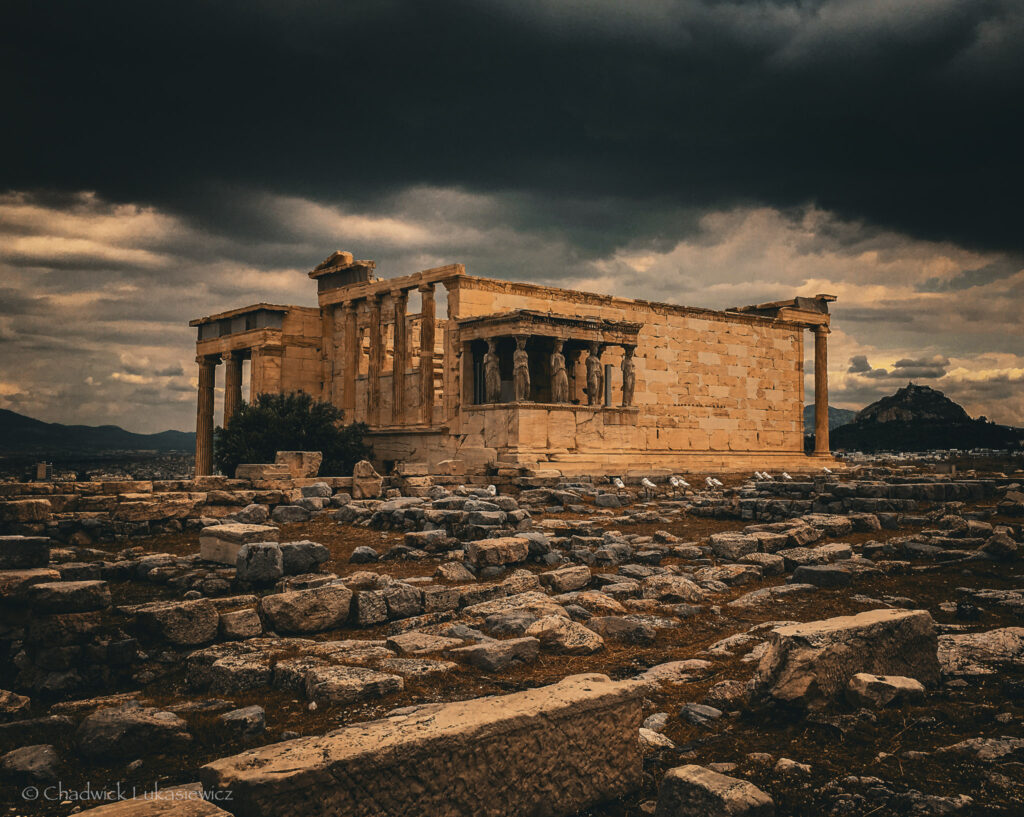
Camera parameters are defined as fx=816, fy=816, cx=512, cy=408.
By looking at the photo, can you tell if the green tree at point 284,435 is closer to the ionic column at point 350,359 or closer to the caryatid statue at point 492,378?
the ionic column at point 350,359

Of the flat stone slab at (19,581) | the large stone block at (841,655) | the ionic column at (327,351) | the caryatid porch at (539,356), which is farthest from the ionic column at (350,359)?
the large stone block at (841,655)

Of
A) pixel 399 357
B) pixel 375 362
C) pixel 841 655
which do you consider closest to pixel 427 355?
pixel 399 357

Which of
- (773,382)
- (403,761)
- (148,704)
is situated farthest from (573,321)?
(403,761)

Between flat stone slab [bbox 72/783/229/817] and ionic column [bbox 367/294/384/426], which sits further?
ionic column [bbox 367/294/384/426]

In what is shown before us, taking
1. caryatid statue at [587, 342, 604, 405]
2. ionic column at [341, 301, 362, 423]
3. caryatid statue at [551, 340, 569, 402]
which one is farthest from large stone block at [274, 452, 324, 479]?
ionic column at [341, 301, 362, 423]

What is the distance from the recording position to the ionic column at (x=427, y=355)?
28.0m

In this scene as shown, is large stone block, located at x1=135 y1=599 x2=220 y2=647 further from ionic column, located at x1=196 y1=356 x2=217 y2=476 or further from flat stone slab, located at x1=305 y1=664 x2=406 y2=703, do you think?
ionic column, located at x1=196 y1=356 x2=217 y2=476

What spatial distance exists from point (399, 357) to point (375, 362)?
114cm

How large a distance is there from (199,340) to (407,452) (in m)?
12.8

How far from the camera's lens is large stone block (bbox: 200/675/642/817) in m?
3.30

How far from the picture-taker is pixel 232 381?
3316 centimetres

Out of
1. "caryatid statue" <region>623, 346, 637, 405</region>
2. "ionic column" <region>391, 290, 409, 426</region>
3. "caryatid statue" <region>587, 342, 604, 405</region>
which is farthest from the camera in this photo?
"ionic column" <region>391, 290, 409, 426</region>

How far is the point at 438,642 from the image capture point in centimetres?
648

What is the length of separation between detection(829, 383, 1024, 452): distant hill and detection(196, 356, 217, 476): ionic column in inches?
1879
